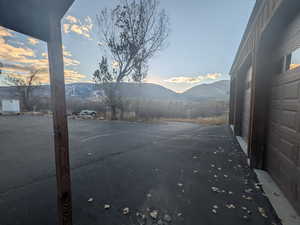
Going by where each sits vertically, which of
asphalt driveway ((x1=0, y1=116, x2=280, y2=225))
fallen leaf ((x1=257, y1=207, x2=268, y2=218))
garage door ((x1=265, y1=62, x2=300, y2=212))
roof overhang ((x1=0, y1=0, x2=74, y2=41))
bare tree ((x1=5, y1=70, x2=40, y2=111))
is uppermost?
bare tree ((x1=5, y1=70, x2=40, y2=111))

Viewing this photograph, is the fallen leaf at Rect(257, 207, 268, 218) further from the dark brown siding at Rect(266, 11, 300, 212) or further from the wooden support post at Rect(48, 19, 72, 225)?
the wooden support post at Rect(48, 19, 72, 225)

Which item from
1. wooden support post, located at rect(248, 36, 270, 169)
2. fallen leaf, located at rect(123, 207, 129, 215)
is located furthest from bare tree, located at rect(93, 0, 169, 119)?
fallen leaf, located at rect(123, 207, 129, 215)

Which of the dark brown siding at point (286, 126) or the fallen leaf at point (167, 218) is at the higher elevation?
the dark brown siding at point (286, 126)

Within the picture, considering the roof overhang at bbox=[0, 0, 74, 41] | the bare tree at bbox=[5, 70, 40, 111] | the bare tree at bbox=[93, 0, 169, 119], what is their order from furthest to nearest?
1. the bare tree at bbox=[5, 70, 40, 111]
2. the bare tree at bbox=[93, 0, 169, 119]
3. the roof overhang at bbox=[0, 0, 74, 41]

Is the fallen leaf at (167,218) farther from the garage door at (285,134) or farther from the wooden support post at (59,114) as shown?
the garage door at (285,134)

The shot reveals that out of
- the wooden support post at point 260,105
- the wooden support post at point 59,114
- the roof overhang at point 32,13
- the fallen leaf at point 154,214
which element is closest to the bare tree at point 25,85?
the roof overhang at point 32,13

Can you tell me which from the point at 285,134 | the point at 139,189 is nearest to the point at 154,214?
the point at 139,189

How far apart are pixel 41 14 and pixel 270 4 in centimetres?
321

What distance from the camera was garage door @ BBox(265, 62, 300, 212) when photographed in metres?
1.72

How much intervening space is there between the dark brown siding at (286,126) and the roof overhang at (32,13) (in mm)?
2844

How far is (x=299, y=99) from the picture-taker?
1.69 meters

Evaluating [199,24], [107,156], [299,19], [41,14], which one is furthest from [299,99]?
[199,24]

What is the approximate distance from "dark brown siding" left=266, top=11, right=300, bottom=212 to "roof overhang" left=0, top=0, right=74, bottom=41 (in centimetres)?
284

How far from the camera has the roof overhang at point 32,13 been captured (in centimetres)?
108
